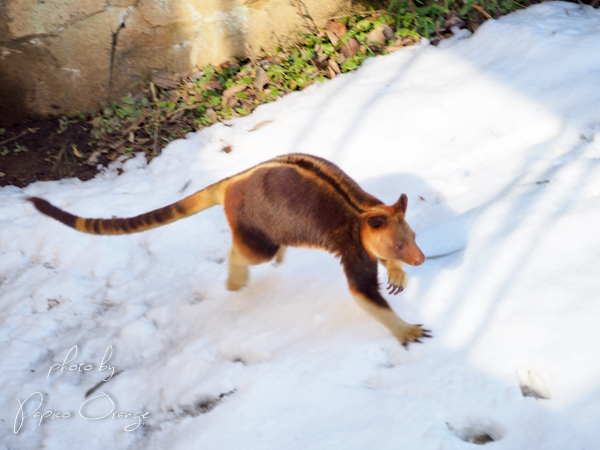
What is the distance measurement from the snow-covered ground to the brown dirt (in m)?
0.17

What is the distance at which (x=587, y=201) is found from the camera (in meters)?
2.68

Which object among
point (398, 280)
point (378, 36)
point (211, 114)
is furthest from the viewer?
point (211, 114)

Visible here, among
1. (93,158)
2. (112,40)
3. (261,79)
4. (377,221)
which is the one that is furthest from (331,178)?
(112,40)

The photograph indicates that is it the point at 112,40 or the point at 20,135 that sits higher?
the point at 112,40

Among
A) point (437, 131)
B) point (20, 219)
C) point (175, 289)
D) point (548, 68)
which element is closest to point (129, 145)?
point (20, 219)

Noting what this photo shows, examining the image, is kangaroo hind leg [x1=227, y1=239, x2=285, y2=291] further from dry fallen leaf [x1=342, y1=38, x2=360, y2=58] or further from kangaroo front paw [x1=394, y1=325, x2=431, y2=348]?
dry fallen leaf [x1=342, y1=38, x2=360, y2=58]

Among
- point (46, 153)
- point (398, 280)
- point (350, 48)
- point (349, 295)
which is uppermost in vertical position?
point (350, 48)

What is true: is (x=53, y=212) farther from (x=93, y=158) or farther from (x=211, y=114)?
(x=211, y=114)

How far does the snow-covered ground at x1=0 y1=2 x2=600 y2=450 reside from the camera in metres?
2.10

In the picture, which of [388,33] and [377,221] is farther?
[388,33]

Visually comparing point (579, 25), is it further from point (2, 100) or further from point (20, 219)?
point (2, 100)

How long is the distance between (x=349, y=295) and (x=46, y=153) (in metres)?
3.51

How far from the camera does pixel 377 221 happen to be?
7.73 feet

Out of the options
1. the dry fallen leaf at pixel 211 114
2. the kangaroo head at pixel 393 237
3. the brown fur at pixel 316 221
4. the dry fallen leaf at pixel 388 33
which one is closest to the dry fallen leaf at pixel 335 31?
the dry fallen leaf at pixel 388 33
